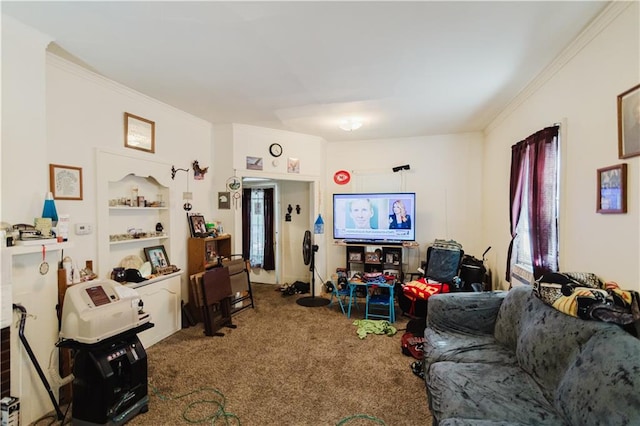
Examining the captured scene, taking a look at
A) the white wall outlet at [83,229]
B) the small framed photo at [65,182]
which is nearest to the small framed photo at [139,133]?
the small framed photo at [65,182]

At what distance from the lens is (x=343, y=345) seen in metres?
3.14

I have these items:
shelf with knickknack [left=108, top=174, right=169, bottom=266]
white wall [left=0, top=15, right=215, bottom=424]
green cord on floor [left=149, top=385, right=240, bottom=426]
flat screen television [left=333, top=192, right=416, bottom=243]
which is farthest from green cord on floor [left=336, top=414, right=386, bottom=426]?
flat screen television [left=333, top=192, right=416, bottom=243]

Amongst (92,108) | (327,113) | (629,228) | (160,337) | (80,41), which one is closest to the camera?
(629,228)

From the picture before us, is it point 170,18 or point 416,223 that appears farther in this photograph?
point 416,223

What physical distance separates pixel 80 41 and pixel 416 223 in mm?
4437

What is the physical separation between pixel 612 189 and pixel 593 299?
2.18ft

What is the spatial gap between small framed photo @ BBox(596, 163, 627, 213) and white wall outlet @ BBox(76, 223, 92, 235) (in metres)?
3.76

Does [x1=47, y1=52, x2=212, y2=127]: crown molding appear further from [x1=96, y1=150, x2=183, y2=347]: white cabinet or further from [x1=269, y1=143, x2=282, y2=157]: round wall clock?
[x1=269, y1=143, x2=282, y2=157]: round wall clock

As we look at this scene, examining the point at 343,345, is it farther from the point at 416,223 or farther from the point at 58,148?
the point at 58,148

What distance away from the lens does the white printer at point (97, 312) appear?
193 cm

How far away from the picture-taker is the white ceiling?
1751 millimetres

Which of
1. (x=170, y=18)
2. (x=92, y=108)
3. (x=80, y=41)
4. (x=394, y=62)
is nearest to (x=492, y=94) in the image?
(x=394, y=62)

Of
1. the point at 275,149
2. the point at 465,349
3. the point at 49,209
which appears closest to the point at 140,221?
the point at 49,209

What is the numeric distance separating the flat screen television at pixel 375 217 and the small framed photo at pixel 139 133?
2.60 meters
